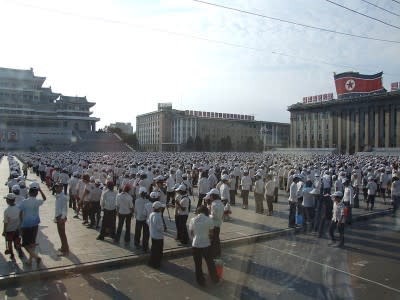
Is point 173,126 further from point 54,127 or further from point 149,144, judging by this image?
point 54,127

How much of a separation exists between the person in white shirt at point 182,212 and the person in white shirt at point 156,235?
152 centimetres

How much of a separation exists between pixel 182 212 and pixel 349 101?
77357mm

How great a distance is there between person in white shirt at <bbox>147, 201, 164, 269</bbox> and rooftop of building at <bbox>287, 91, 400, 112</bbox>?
237 feet

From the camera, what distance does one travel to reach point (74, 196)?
13375mm

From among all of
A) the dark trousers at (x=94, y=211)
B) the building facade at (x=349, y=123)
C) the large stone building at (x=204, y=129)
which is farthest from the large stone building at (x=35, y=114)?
the dark trousers at (x=94, y=211)

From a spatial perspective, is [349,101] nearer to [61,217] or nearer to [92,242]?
[92,242]

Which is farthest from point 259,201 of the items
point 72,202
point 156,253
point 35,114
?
point 35,114

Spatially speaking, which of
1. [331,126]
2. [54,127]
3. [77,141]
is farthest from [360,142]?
[54,127]

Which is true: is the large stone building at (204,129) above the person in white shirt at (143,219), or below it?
above

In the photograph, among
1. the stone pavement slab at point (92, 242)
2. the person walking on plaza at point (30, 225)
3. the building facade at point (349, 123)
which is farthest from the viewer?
the building facade at point (349, 123)

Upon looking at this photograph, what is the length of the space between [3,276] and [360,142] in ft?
268

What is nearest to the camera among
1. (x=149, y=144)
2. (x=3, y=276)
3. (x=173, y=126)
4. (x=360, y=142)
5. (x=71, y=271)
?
(x=3, y=276)

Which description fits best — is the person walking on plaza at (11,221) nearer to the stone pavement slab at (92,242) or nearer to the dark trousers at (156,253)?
the stone pavement slab at (92,242)

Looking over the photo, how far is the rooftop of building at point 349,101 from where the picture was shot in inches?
2803
